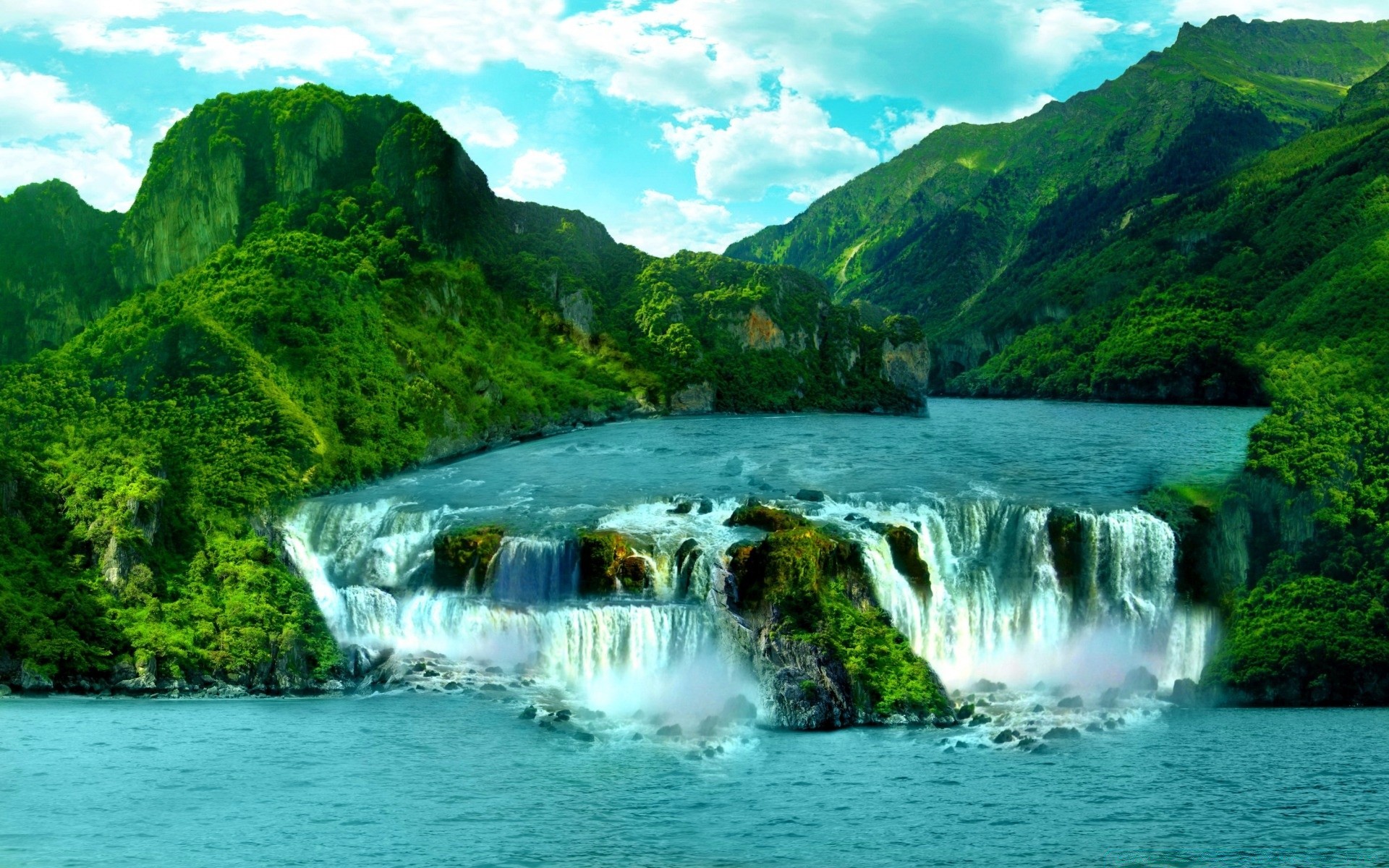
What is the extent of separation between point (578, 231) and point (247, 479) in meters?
85.2

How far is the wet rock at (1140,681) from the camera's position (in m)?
36.3

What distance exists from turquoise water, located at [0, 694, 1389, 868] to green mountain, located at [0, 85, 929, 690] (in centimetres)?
619

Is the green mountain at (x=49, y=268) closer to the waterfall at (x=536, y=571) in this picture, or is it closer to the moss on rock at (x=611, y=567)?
the waterfall at (x=536, y=571)

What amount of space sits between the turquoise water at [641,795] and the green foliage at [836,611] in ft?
6.85

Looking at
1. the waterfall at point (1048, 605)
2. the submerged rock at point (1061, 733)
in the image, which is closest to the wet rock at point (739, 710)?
the waterfall at point (1048, 605)

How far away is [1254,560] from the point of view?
133 feet

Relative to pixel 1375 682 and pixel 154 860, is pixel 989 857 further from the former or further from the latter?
pixel 1375 682

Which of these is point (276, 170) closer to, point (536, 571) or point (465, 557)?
point (465, 557)

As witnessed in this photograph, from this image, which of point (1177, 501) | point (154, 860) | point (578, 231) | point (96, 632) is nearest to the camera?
point (154, 860)

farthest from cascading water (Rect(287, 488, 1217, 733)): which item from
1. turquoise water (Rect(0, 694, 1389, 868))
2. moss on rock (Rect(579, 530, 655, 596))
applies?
turquoise water (Rect(0, 694, 1389, 868))

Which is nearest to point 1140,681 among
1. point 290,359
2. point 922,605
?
point 922,605

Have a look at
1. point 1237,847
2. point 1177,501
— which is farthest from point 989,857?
point 1177,501

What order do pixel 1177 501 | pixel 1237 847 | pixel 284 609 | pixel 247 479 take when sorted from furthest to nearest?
1. pixel 247 479
2. pixel 1177 501
3. pixel 284 609
4. pixel 1237 847

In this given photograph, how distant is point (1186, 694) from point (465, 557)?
25811 millimetres
